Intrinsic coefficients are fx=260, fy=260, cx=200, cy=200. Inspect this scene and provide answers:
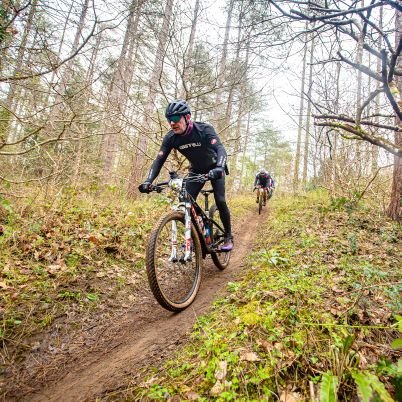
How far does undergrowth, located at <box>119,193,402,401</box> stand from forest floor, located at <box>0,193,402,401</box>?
0.03 ft

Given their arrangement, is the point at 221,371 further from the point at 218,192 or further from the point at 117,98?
the point at 117,98

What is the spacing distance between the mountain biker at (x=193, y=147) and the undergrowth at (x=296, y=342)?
4.76ft

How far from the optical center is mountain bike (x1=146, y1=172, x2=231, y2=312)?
10.1 feet

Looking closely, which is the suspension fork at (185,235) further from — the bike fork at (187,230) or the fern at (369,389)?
the fern at (369,389)

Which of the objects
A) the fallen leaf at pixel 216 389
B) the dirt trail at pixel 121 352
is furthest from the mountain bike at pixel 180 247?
the fallen leaf at pixel 216 389

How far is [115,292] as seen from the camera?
3.72 metres

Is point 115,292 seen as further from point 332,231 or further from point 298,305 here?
point 332,231

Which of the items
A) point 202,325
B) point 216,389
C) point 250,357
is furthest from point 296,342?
point 202,325

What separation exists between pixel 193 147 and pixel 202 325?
263cm

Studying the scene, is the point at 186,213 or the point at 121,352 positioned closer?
the point at 121,352

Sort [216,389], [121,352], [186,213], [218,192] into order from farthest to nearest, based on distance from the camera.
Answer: [218,192] < [186,213] < [121,352] < [216,389]

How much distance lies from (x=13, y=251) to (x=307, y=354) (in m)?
4.14

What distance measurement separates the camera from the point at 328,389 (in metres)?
1.52

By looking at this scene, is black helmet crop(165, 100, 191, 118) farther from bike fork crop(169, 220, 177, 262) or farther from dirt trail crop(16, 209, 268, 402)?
dirt trail crop(16, 209, 268, 402)
